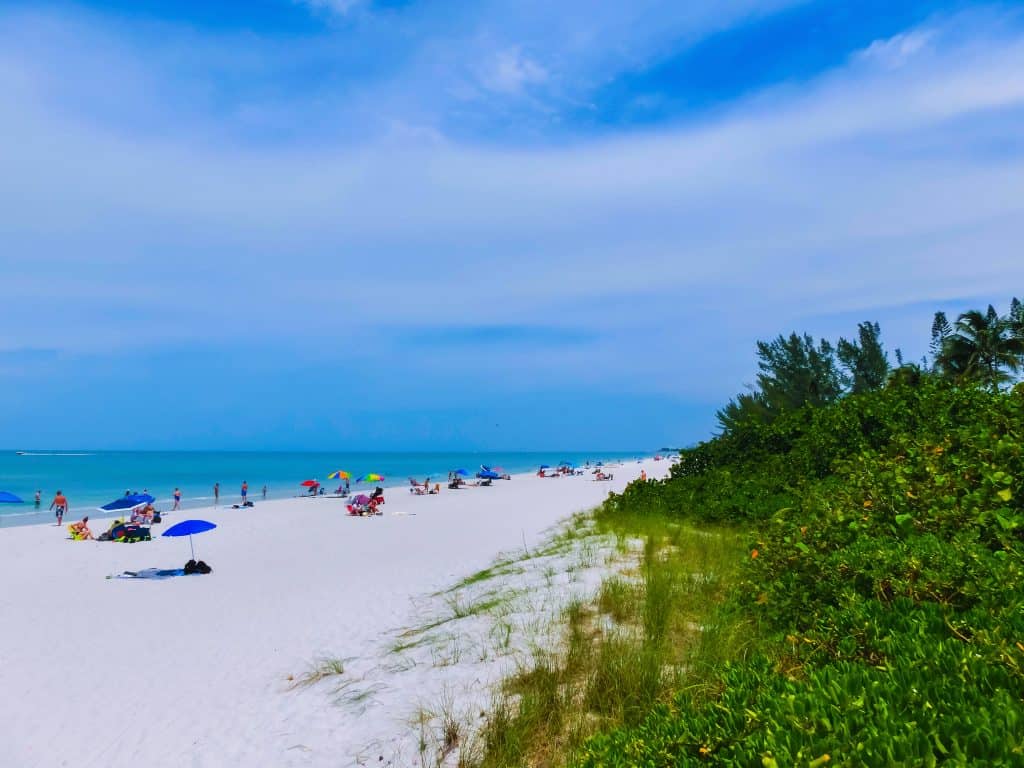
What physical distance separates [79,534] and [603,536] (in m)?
23.2

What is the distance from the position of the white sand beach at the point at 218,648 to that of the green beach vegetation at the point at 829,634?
154 cm

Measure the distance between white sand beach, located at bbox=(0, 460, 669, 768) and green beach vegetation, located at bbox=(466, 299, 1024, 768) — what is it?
1.54 metres

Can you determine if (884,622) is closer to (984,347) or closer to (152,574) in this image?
(152,574)

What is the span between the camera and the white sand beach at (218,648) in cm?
596

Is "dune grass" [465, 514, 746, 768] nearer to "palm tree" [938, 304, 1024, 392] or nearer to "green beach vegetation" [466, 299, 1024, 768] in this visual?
Result: "green beach vegetation" [466, 299, 1024, 768]

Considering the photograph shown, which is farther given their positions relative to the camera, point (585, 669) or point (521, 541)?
point (521, 541)

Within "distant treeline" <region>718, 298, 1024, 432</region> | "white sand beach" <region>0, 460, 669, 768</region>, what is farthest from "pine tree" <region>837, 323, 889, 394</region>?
"white sand beach" <region>0, 460, 669, 768</region>

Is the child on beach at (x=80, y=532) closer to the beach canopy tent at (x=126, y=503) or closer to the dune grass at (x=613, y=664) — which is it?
the beach canopy tent at (x=126, y=503)

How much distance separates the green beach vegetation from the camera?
2.41m

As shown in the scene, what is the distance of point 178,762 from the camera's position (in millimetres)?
5883

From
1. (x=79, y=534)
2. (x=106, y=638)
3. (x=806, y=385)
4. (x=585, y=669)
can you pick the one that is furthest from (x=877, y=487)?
(x=806, y=385)

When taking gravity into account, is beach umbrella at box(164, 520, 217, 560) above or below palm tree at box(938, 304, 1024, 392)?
below

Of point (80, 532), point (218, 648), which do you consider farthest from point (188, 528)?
point (80, 532)

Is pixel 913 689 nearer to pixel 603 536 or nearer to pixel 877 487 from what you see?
pixel 877 487
